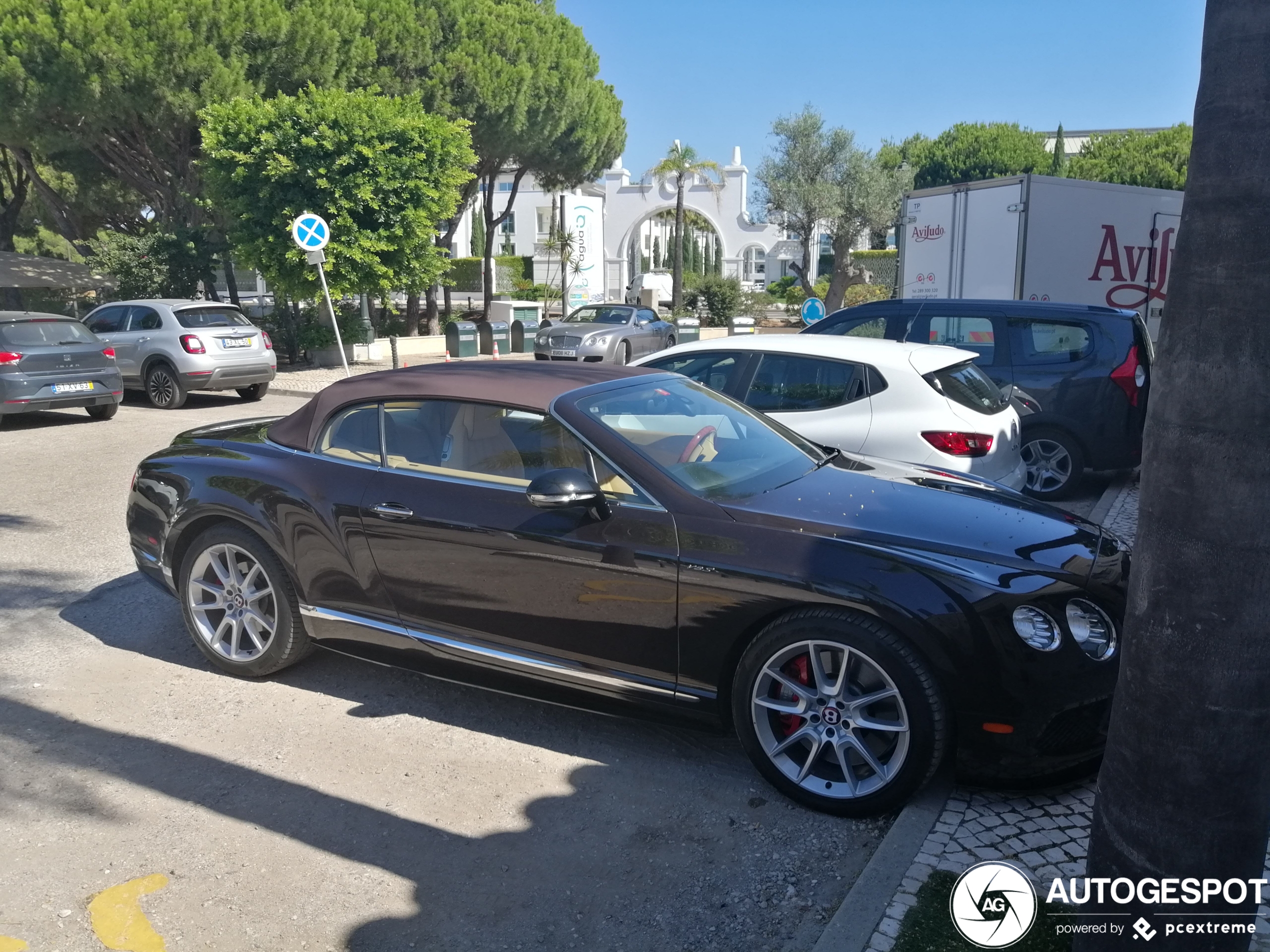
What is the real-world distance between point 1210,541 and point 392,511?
3299mm

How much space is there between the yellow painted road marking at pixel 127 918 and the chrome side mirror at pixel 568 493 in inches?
71.4

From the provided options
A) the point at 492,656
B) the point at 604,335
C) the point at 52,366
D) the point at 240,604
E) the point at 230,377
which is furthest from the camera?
the point at 604,335

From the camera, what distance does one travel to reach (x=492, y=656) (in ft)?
14.2

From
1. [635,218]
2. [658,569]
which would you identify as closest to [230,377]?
[658,569]

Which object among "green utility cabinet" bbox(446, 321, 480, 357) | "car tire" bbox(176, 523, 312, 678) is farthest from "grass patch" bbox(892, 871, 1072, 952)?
"green utility cabinet" bbox(446, 321, 480, 357)

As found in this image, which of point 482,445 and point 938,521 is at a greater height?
point 482,445

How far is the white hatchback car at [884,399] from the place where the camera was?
22.6 ft

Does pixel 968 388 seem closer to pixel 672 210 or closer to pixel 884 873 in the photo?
pixel 884 873

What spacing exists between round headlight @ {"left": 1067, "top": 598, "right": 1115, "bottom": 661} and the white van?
4308 cm

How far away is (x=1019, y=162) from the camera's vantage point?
205 feet

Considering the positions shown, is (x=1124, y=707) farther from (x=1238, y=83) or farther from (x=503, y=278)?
(x=503, y=278)

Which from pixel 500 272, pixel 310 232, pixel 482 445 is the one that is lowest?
pixel 482 445

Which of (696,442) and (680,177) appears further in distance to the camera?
(680,177)

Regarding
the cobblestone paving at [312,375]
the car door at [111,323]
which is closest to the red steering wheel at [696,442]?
the cobblestone paving at [312,375]
